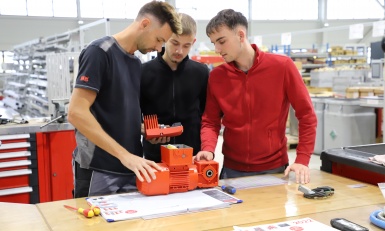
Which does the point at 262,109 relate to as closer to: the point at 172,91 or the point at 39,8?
the point at 172,91

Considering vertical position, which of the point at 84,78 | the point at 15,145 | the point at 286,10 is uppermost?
the point at 286,10

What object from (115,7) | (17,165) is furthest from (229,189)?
(115,7)

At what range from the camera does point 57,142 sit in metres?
3.75

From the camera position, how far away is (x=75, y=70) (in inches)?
164

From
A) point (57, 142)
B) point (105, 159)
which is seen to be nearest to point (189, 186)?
point (105, 159)

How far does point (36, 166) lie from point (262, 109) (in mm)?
2378

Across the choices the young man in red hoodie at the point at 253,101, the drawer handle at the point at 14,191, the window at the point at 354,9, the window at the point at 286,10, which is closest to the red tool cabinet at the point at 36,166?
the drawer handle at the point at 14,191

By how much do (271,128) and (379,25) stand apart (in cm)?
308

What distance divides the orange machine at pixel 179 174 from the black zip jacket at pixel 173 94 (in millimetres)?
495

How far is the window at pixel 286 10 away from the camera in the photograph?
16516mm

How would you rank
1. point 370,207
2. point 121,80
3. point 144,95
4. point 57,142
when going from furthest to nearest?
1. point 57,142
2. point 144,95
3. point 121,80
4. point 370,207

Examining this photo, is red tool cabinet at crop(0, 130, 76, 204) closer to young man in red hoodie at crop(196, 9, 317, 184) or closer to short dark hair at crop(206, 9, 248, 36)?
young man in red hoodie at crop(196, 9, 317, 184)

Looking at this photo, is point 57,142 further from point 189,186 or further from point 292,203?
point 292,203

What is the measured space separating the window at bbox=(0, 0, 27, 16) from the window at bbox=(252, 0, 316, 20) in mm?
8265
